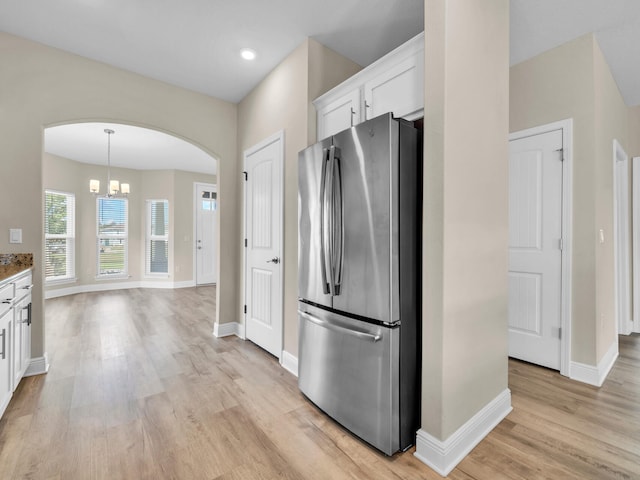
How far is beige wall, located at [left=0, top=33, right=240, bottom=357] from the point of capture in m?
2.46

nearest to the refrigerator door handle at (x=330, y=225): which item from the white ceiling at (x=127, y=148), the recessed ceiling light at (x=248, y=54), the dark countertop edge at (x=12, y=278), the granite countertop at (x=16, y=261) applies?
the recessed ceiling light at (x=248, y=54)

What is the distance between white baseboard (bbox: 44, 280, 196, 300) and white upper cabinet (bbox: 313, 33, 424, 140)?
5.82 m

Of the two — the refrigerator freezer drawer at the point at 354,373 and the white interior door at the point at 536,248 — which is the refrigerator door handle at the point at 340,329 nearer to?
the refrigerator freezer drawer at the point at 354,373

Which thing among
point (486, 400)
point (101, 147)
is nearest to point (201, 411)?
point (486, 400)

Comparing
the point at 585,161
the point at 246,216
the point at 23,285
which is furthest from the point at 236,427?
the point at 585,161

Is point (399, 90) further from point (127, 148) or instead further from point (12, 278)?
point (127, 148)

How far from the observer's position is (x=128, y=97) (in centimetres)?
304

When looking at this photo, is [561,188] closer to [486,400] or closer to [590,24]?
[590,24]

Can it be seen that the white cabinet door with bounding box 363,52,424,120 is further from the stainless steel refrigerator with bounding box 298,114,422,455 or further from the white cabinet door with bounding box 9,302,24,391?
the white cabinet door with bounding box 9,302,24,391

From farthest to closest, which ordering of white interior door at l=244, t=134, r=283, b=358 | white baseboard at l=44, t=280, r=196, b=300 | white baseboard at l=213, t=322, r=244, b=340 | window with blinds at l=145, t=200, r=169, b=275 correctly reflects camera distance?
window with blinds at l=145, t=200, r=169, b=275, white baseboard at l=44, t=280, r=196, b=300, white baseboard at l=213, t=322, r=244, b=340, white interior door at l=244, t=134, r=283, b=358

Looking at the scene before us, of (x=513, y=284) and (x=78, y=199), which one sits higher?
(x=78, y=199)

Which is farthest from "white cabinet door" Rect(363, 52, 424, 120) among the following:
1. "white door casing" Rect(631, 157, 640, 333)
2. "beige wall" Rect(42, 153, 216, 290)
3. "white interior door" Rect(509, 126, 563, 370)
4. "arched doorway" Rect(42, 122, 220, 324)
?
"beige wall" Rect(42, 153, 216, 290)

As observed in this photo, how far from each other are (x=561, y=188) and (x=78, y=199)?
7.95 meters

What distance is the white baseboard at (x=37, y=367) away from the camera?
251 cm
